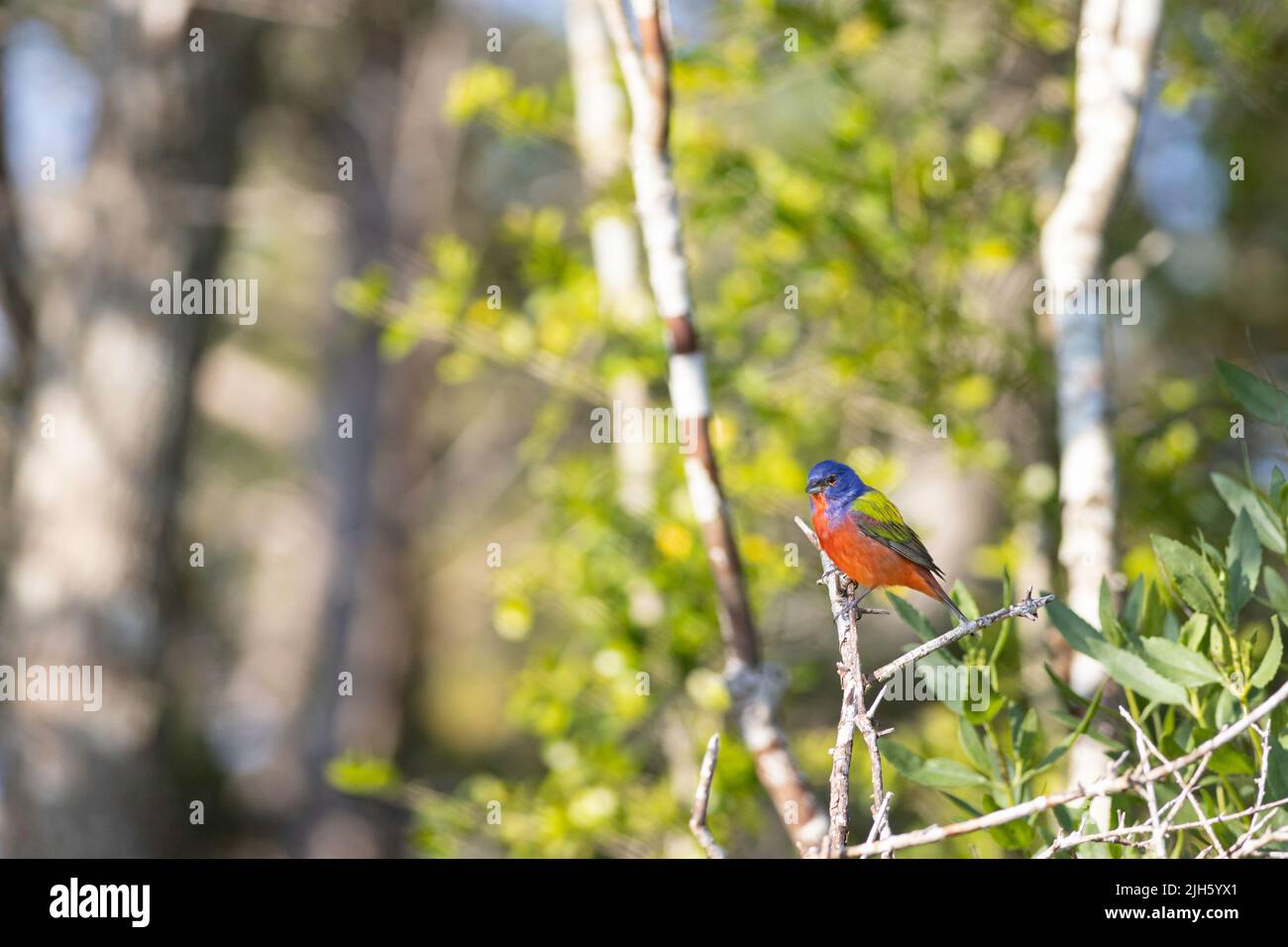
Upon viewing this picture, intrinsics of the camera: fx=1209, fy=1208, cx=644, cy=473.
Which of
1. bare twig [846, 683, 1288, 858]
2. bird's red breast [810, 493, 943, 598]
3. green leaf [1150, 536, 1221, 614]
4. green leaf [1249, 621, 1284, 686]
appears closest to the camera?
bare twig [846, 683, 1288, 858]

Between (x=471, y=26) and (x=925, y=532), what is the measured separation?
7.02m

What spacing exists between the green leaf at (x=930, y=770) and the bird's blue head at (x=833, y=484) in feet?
2.13

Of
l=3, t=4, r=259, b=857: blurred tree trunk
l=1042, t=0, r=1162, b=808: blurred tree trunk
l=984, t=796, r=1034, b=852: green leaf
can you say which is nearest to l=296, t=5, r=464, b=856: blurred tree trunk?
l=3, t=4, r=259, b=857: blurred tree trunk

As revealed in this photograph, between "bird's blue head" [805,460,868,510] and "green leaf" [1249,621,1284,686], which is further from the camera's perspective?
"bird's blue head" [805,460,868,510]

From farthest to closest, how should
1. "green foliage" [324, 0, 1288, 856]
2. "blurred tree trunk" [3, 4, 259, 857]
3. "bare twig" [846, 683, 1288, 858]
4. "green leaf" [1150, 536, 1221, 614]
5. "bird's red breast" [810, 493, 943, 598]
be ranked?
1. "blurred tree trunk" [3, 4, 259, 857]
2. "green foliage" [324, 0, 1288, 856]
3. "bird's red breast" [810, 493, 943, 598]
4. "green leaf" [1150, 536, 1221, 614]
5. "bare twig" [846, 683, 1288, 858]

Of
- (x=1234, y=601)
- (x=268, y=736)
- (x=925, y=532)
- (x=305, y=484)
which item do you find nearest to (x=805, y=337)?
(x=925, y=532)

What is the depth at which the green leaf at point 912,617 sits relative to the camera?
2340 millimetres

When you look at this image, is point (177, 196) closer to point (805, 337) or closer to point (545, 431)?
point (545, 431)

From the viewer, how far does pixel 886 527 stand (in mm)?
2750

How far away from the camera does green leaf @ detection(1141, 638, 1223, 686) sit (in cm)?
213

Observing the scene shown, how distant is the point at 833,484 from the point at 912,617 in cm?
63

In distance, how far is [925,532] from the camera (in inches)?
169

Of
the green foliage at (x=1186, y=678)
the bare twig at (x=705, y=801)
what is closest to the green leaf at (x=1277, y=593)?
the green foliage at (x=1186, y=678)

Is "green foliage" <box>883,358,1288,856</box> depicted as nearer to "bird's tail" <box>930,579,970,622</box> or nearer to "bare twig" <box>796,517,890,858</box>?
"bird's tail" <box>930,579,970,622</box>
